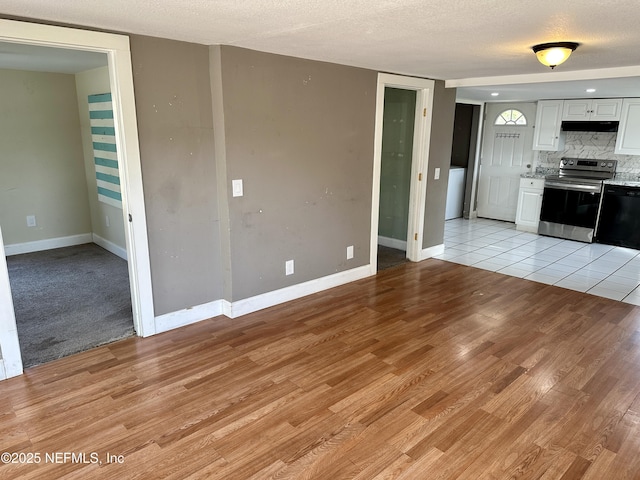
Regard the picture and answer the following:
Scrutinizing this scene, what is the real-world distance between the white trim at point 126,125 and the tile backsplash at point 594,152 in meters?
6.50

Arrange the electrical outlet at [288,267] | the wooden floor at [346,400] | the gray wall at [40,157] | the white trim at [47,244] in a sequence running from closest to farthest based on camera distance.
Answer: the wooden floor at [346,400], the electrical outlet at [288,267], the gray wall at [40,157], the white trim at [47,244]

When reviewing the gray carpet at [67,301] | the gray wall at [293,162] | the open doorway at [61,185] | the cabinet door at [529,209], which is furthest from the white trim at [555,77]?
the gray carpet at [67,301]

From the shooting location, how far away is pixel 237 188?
3408 millimetres

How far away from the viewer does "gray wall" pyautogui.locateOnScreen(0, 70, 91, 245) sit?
4.95 metres

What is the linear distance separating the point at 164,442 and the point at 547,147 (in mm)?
6803

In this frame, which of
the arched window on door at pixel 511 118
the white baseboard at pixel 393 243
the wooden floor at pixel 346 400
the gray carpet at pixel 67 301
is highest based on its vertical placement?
the arched window on door at pixel 511 118

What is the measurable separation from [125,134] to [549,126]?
6257mm

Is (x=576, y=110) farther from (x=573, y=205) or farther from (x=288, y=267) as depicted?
(x=288, y=267)

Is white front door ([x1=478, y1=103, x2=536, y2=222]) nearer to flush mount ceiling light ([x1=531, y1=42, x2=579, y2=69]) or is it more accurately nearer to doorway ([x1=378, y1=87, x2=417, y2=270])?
doorway ([x1=378, y1=87, x2=417, y2=270])

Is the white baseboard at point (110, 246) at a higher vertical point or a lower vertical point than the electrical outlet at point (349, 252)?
lower

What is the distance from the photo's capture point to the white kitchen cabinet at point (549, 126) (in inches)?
261

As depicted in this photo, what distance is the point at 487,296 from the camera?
418 centimetres

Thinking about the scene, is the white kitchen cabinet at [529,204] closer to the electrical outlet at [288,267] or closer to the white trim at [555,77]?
the white trim at [555,77]

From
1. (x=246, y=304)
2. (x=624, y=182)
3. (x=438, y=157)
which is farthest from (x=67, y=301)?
(x=624, y=182)
